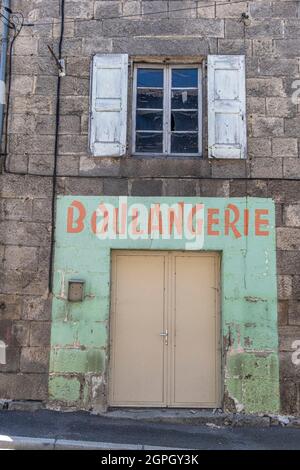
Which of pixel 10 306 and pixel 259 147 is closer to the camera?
pixel 10 306

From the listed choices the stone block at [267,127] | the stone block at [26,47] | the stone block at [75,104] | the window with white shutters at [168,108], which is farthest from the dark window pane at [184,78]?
the stone block at [26,47]

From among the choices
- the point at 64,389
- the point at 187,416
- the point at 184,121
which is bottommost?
the point at 187,416

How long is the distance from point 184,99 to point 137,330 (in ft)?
10.4

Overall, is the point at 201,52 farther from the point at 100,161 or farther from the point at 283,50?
the point at 100,161

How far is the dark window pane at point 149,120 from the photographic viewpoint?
23.2ft

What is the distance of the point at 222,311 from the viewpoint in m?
6.55

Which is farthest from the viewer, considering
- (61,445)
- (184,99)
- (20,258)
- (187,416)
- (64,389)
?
(184,99)

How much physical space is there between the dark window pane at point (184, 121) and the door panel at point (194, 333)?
68.3 inches

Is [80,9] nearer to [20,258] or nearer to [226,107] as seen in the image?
[226,107]

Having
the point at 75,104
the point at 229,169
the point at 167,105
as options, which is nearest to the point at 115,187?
the point at 75,104

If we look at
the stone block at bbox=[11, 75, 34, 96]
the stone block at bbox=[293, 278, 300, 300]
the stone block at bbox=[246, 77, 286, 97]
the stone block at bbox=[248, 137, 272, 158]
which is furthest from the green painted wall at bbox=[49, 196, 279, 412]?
the stone block at bbox=[11, 75, 34, 96]

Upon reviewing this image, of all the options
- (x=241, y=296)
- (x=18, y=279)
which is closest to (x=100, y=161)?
(x=18, y=279)

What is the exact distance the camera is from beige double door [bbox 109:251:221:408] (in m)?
6.53

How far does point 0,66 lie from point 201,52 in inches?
107
